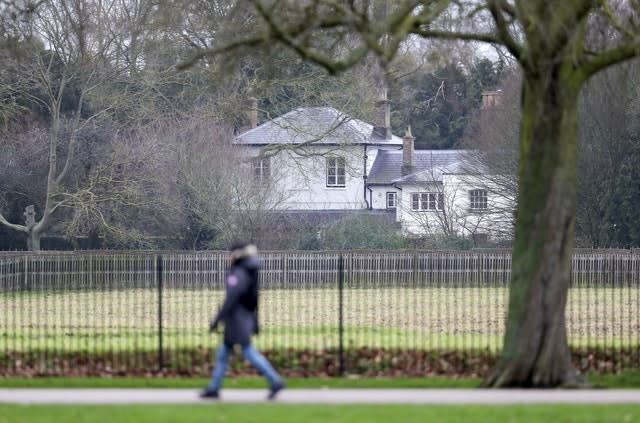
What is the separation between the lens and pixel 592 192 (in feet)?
160

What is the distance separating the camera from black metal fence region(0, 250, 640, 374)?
16.9 meters

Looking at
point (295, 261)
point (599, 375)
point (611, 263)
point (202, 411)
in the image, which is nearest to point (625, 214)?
point (611, 263)

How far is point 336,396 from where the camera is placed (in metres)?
13.5

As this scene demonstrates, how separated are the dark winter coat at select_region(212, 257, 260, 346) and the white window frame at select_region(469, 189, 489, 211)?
45058 mm

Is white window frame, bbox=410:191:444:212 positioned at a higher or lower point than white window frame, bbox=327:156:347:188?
lower

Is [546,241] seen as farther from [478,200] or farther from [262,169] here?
[478,200]

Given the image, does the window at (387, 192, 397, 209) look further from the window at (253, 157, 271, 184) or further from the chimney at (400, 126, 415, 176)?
the window at (253, 157, 271, 184)

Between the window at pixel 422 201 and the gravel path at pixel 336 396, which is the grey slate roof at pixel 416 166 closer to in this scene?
the window at pixel 422 201

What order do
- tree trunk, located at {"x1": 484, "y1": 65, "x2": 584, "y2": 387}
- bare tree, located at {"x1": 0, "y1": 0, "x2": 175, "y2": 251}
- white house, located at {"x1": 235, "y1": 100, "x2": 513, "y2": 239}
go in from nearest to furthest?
tree trunk, located at {"x1": 484, "y1": 65, "x2": 584, "y2": 387}, bare tree, located at {"x1": 0, "y1": 0, "x2": 175, "y2": 251}, white house, located at {"x1": 235, "y1": 100, "x2": 513, "y2": 239}

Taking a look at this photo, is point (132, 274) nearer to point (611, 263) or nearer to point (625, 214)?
point (611, 263)

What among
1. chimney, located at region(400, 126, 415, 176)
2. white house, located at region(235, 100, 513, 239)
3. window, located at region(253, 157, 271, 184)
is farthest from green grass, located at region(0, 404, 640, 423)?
chimney, located at region(400, 126, 415, 176)

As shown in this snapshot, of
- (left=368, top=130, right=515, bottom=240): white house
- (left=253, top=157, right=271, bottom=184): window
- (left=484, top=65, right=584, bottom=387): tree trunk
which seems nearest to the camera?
(left=484, top=65, right=584, bottom=387): tree trunk

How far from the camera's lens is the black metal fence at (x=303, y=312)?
666 inches

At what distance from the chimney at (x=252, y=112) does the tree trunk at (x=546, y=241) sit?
31026 mm
